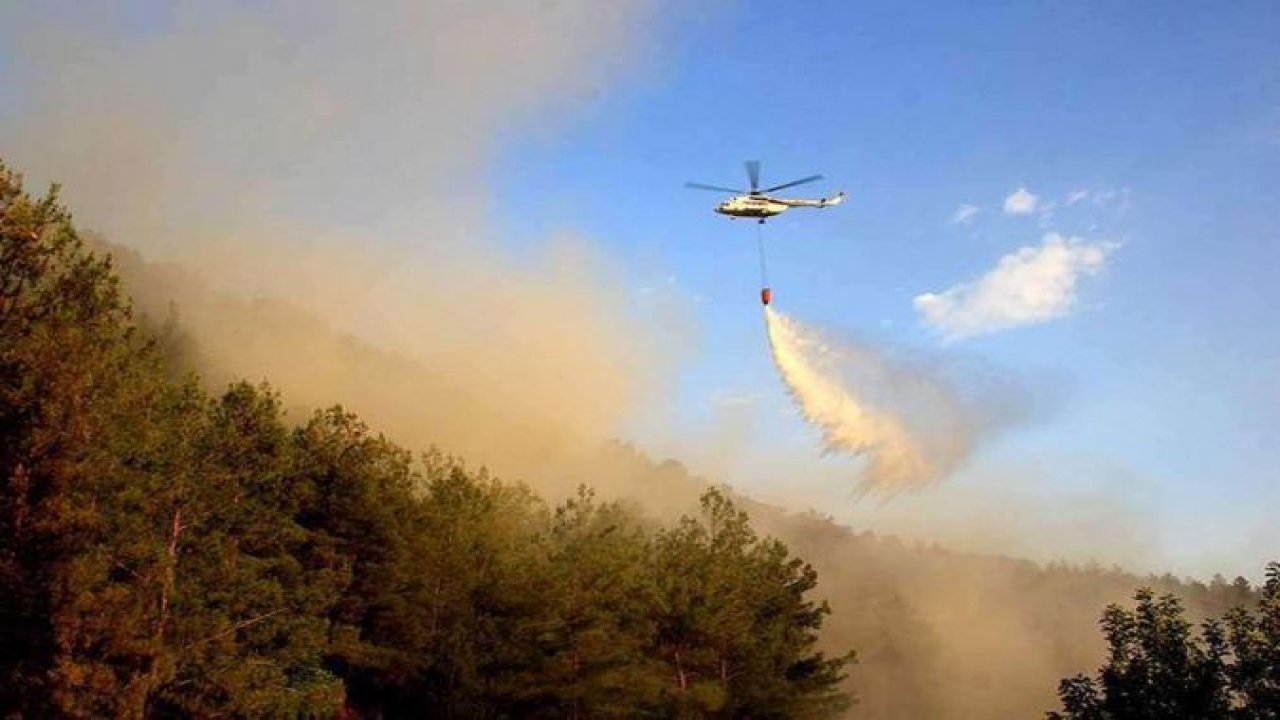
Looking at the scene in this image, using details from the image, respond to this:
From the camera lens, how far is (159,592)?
2311cm

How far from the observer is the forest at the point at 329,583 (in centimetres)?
2123

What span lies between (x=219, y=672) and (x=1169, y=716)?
33.7 metres

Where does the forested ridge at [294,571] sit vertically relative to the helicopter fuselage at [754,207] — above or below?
below

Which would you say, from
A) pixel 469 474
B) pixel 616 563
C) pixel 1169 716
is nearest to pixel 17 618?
pixel 616 563

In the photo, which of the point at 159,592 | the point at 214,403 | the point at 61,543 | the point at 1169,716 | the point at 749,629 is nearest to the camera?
the point at 61,543

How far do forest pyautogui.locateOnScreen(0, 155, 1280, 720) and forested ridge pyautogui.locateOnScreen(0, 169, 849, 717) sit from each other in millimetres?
80

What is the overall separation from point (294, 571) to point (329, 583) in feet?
8.32

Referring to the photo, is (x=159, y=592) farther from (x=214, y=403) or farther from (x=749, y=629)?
(x=749, y=629)

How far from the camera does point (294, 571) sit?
109 ft

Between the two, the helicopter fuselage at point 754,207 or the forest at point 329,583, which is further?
the helicopter fuselage at point 754,207

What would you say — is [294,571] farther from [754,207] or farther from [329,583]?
[754,207]

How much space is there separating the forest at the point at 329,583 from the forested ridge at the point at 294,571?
0.26 feet

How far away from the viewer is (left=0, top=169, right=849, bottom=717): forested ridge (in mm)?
21203

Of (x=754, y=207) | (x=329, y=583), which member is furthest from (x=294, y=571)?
(x=754, y=207)
